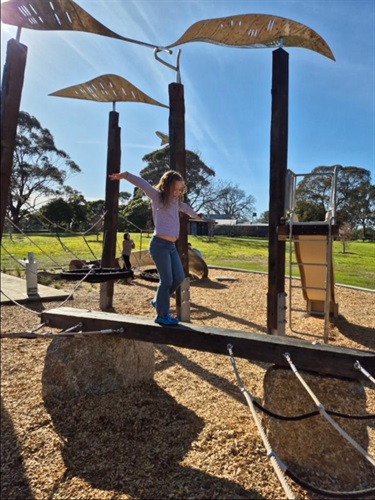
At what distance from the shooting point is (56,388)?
343 cm

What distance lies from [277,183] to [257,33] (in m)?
1.97

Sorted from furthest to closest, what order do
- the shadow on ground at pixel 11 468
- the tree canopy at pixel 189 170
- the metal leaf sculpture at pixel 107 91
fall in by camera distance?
the tree canopy at pixel 189 170 < the metal leaf sculpture at pixel 107 91 < the shadow on ground at pixel 11 468

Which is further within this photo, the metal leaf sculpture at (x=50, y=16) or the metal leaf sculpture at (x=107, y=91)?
the metal leaf sculpture at (x=107, y=91)

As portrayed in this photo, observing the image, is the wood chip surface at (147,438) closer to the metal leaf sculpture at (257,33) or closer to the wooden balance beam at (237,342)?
the wooden balance beam at (237,342)

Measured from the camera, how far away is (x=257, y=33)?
4.65 metres

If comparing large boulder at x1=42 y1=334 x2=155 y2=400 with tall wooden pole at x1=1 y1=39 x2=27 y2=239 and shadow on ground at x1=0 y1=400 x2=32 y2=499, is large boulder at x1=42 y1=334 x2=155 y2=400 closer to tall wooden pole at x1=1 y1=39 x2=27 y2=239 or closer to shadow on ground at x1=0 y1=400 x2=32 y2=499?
shadow on ground at x1=0 y1=400 x2=32 y2=499

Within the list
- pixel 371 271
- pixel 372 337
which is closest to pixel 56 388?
pixel 372 337

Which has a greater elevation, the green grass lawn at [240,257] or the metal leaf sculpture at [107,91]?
the metal leaf sculpture at [107,91]

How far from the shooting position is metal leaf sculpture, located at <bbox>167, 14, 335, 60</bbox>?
4.46 meters

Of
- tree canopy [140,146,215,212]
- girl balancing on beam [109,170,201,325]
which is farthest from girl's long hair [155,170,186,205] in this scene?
tree canopy [140,146,215,212]

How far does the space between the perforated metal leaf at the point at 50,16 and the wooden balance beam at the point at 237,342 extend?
2.50 m

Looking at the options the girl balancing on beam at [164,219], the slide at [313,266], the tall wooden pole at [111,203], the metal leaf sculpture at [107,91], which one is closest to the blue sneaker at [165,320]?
the girl balancing on beam at [164,219]

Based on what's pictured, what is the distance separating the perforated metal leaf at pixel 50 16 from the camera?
8.73 ft

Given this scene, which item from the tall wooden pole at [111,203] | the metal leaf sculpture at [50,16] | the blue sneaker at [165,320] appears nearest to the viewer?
the metal leaf sculpture at [50,16]
